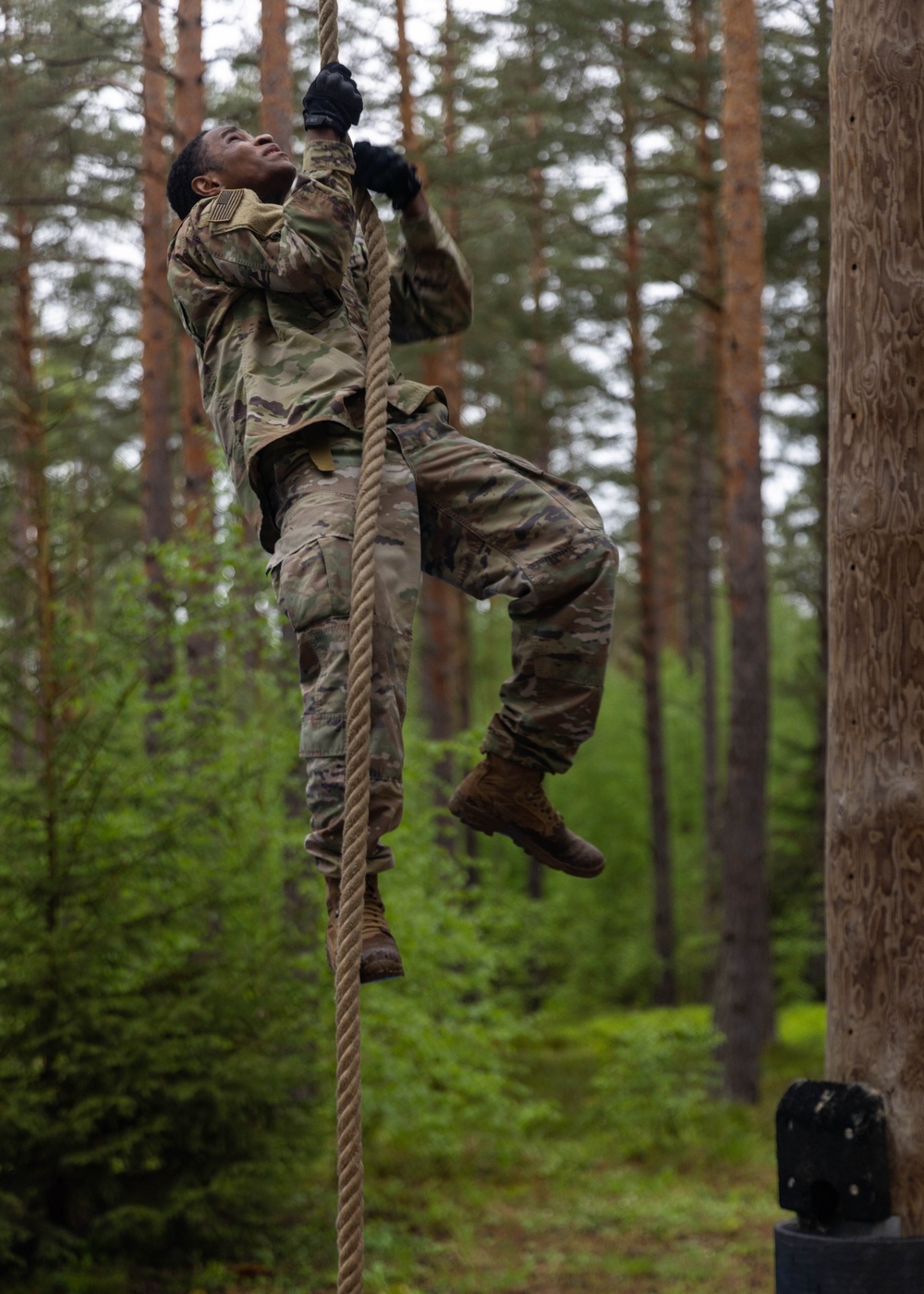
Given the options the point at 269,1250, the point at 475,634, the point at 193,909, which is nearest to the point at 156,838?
the point at 193,909

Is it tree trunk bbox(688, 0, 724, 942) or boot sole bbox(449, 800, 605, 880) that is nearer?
boot sole bbox(449, 800, 605, 880)

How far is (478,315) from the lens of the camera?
56.3ft

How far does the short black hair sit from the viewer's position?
11.3ft

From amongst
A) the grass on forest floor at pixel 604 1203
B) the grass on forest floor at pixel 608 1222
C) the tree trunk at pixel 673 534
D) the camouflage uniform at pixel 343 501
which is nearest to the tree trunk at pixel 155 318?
the grass on forest floor at pixel 604 1203

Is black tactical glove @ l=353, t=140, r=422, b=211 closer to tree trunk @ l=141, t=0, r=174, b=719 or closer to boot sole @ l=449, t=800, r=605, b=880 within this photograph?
boot sole @ l=449, t=800, r=605, b=880

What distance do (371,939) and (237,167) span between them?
1.91 metres

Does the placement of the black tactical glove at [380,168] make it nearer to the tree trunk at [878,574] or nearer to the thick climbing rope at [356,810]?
the thick climbing rope at [356,810]

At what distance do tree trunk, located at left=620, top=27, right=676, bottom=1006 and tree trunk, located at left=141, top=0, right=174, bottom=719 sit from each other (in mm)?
4563

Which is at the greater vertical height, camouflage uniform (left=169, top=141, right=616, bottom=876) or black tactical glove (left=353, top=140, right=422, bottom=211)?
black tactical glove (left=353, top=140, right=422, bottom=211)

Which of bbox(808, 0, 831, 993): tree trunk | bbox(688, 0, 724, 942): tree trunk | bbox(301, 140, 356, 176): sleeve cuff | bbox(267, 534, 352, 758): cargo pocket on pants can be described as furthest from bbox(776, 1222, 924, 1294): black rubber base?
bbox(688, 0, 724, 942): tree trunk

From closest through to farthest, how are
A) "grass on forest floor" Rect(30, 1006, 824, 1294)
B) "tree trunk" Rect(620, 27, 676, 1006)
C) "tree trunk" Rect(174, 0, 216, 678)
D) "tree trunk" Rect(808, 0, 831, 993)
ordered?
"grass on forest floor" Rect(30, 1006, 824, 1294) < "tree trunk" Rect(174, 0, 216, 678) < "tree trunk" Rect(808, 0, 831, 993) < "tree trunk" Rect(620, 27, 676, 1006)

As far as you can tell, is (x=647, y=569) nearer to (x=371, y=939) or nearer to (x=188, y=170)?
(x=188, y=170)

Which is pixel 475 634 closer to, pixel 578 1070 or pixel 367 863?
pixel 578 1070

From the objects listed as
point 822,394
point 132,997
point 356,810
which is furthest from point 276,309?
point 822,394
